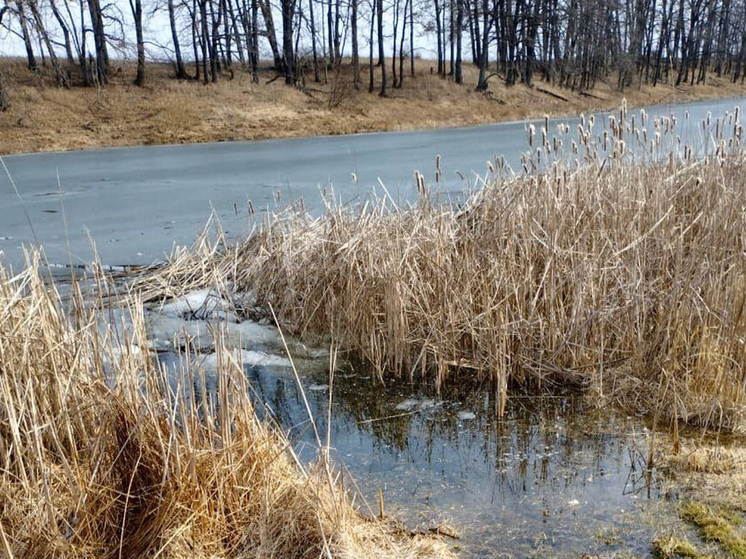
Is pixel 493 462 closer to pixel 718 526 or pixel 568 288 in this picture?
pixel 718 526

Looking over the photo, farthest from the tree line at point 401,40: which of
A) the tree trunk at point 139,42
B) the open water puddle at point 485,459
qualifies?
the open water puddle at point 485,459

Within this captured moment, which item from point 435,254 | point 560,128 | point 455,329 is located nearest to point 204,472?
point 455,329

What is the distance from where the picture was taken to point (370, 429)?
3.25m

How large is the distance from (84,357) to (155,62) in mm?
32789

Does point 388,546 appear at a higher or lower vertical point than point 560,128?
lower

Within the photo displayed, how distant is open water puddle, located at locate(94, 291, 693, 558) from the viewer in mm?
2369

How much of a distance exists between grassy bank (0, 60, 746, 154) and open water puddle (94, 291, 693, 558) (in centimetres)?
1479

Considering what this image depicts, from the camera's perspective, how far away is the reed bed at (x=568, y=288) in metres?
3.29

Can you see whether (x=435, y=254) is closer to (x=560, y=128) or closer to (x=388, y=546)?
(x=560, y=128)

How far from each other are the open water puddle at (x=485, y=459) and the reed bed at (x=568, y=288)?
0.17m

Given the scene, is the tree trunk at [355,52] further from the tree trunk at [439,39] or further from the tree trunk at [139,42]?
the tree trunk at [139,42]

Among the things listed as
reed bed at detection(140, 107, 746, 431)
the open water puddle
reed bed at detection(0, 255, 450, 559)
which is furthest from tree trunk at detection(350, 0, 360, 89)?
reed bed at detection(0, 255, 450, 559)

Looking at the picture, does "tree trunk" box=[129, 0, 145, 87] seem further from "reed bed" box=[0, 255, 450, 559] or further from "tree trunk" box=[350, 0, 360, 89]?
"reed bed" box=[0, 255, 450, 559]

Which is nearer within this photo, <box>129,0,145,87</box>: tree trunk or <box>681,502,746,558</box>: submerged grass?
<box>681,502,746,558</box>: submerged grass
